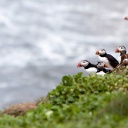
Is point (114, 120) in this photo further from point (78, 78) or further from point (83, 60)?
point (83, 60)

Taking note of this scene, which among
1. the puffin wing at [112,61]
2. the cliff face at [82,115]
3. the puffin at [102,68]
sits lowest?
the cliff face at [82,115]

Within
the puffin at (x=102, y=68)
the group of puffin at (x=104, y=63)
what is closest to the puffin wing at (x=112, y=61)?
the group of puffin at (x=104, y=63)

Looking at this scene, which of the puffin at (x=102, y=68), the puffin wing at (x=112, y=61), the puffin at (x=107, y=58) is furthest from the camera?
the puffin at (x=107, y=58)

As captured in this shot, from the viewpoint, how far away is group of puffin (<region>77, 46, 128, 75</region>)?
2634cm

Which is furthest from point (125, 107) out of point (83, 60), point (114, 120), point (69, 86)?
point (83, 60)

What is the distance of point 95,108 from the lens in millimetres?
11781

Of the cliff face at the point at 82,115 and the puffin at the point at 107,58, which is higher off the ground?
the puffin at the point at 107,58

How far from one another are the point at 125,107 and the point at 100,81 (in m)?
5.66

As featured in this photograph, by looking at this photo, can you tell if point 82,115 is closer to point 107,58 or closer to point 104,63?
point 104,63

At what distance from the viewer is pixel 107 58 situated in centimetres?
2859

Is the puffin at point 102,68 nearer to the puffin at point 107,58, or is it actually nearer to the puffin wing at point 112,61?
the puffin wing at point 112,61

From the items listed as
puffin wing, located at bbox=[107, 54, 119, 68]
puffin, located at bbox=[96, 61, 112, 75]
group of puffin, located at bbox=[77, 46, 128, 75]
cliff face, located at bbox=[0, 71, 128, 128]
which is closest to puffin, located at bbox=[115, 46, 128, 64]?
group of puffin, located at bbox=[77, 46, 128, 75]

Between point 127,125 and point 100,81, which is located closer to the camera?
point 127,125

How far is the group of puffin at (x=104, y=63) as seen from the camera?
26336mm
